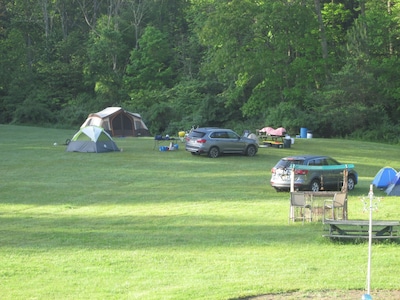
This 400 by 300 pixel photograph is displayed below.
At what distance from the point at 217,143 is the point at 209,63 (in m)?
25.2

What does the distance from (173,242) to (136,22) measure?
59385mm

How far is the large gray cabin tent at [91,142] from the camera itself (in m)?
35.0

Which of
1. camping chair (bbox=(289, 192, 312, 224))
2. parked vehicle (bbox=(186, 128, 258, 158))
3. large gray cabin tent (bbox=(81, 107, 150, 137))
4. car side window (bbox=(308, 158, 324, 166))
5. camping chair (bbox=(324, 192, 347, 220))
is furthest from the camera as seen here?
large gray cabin tent (bbox=(81, 107, 150, 137))

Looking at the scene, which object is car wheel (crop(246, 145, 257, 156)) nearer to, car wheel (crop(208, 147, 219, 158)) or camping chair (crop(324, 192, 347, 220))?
car wheel (crop(208, 147, 219, 158))

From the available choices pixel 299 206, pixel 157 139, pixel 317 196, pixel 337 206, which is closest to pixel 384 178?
pixel 317 196

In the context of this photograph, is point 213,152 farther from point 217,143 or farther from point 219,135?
point 219,135

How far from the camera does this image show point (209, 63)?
189 feet

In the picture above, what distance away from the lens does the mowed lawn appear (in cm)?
1112

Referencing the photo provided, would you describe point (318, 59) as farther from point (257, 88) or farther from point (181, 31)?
point (181, 31)

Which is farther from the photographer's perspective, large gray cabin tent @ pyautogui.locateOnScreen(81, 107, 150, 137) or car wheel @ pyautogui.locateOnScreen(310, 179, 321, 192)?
large gray cabin tent @ pyautogui.locateOnScreen(81, 107, 150, 137)

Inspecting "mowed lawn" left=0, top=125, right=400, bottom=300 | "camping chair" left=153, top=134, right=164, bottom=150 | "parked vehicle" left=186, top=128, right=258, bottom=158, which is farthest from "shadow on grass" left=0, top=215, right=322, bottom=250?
"camping chair" left=153, top=134, right=164, bottom=150

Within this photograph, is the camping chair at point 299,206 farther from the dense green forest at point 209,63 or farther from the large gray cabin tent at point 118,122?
the dense green forest at point 209,63

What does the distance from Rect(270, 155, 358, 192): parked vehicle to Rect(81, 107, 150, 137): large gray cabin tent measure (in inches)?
980

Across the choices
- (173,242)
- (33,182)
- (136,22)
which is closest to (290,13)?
(136,22)
